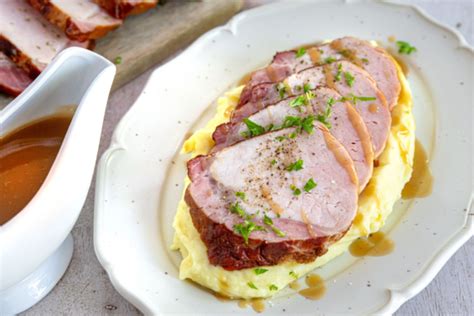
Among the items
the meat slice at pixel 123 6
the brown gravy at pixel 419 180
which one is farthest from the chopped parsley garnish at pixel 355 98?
the meat slice at pixel 123 6

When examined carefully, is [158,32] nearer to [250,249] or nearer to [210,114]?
[210,114]

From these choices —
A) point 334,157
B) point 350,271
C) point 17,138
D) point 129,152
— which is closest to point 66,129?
point 17,138

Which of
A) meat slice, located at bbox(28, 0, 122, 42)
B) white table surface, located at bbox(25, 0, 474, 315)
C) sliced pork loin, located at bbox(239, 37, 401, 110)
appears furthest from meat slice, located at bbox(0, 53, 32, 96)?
sliced pork loin, located at bbox(239, 37, 401, 110)

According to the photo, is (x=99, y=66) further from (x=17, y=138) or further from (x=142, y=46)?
(x=142, y=46)

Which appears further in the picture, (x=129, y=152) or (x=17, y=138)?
(x=129, y=152)

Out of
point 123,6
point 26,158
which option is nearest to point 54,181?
point 26,158

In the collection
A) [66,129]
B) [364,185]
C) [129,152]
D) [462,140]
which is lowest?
[462,140]

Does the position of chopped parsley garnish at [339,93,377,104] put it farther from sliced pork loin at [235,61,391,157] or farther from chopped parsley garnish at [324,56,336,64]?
chopped parsley garnish at [324,56,336,64]
